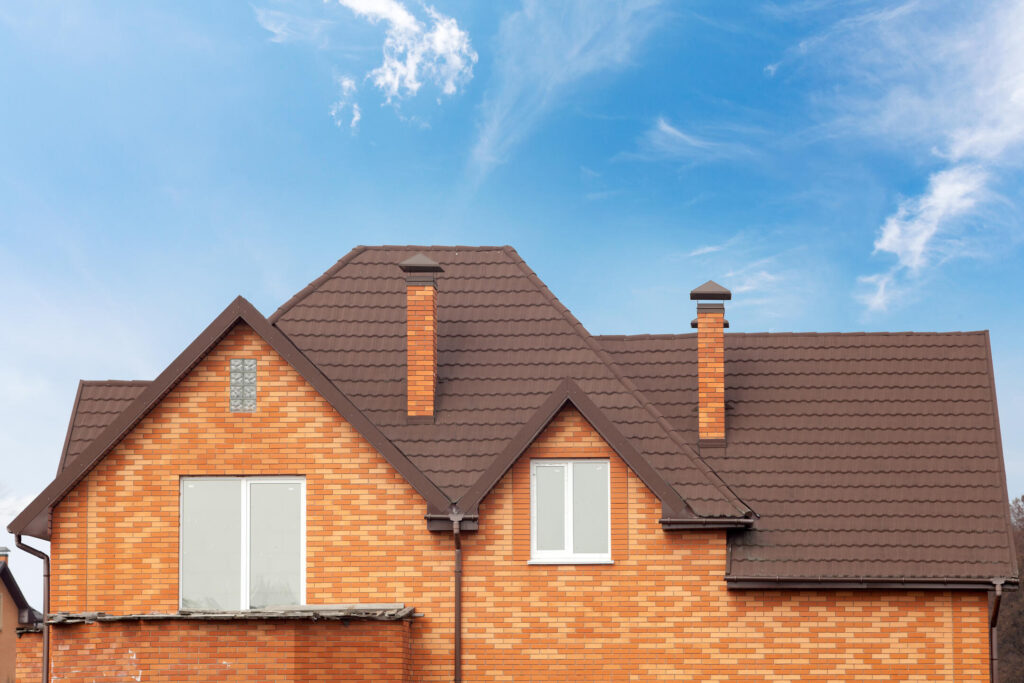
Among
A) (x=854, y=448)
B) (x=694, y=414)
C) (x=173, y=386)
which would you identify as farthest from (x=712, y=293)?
(x=173, y=386)

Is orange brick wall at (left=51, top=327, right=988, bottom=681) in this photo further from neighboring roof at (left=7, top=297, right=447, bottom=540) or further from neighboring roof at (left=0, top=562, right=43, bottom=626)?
neighboring roof at (left=0, top=562, right=43, bottom=626)

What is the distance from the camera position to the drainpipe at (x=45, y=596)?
53.5 feet

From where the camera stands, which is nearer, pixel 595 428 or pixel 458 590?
pixel 458 590

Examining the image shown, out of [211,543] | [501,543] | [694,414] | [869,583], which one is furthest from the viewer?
[694,414]

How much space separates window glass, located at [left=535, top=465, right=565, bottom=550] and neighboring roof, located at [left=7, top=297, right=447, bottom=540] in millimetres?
1469

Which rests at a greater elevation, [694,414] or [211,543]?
[694,414]

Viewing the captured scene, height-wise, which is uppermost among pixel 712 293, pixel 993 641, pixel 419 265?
pixel 419 265

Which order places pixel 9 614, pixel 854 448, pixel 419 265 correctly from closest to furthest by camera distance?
pixel 419 265 < pixel 854 448 < pixel 9 614

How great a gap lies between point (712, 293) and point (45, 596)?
11.1 meters

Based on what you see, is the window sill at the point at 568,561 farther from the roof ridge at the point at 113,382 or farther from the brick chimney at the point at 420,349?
the roof ridge at the point at 113,382

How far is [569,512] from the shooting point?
1689 cm

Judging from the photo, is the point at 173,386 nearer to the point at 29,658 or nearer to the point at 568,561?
the point at 568,561

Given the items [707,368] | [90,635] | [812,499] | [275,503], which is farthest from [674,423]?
[90,635]

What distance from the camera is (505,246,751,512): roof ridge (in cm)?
1752
